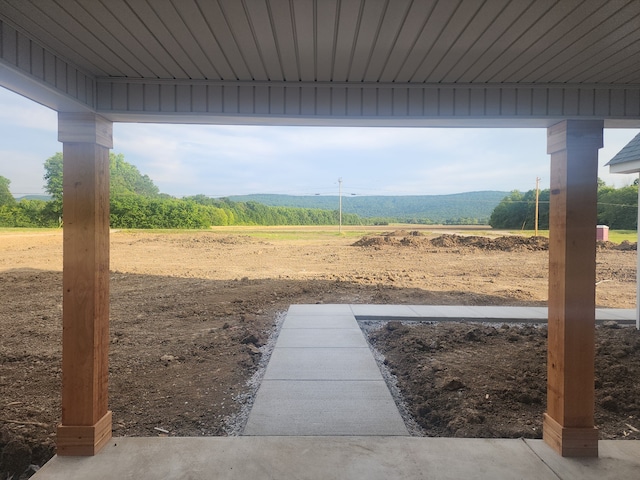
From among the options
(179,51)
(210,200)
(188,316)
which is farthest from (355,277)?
(210,200)

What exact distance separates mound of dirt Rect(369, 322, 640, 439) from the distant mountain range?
37580mm

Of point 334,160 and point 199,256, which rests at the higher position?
point 334,160

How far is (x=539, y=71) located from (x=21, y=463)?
477 centimetres

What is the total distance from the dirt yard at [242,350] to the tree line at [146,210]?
7416 mm

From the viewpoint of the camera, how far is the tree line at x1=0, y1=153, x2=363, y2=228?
2183 cm

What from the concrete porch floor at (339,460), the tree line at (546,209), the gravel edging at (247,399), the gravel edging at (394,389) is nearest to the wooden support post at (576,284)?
the concrete porch floor at (339,460)

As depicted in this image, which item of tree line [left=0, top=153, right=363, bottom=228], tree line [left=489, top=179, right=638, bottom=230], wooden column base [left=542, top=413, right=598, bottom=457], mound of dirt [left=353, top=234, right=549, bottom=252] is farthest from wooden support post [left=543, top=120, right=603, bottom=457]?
tree line [left=489, top=179, right=638, bottom=230]

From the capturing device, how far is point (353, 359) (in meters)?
5.46

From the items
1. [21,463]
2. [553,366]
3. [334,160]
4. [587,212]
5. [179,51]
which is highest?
[334,160]

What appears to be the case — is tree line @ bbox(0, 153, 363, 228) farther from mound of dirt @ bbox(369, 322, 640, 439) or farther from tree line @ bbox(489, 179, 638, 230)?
mound of dirt @ bbox(369, 322, 640, 439)

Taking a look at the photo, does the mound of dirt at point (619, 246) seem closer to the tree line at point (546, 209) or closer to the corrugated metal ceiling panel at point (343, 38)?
the tree line at point (546, 209)

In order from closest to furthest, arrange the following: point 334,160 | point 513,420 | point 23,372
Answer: point 513,420, point 23,372, point 334,160

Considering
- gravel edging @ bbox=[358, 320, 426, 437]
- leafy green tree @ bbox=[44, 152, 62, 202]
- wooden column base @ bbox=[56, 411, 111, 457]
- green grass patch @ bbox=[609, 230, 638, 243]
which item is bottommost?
gravel edging @ bbox=[358, 320, 426, 437]

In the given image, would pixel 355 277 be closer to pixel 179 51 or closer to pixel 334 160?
pixel 179 51
